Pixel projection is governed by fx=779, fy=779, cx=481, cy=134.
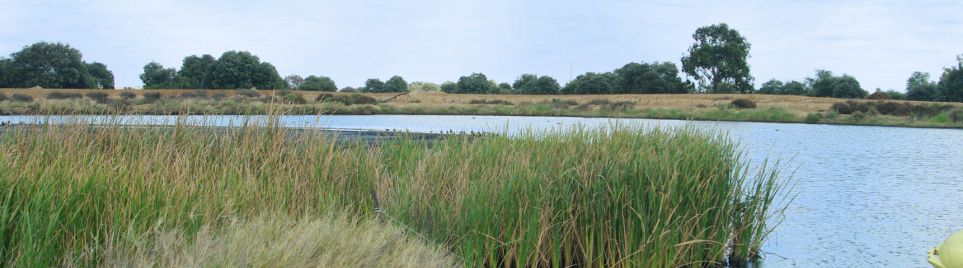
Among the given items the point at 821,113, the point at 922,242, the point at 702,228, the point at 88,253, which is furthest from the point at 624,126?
the point at 821,113

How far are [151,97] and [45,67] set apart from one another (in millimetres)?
21814

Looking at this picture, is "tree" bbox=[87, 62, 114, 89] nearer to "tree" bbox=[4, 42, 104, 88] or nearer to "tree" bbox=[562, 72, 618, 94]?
"tree" bbox=[4, 42, 104, 88]

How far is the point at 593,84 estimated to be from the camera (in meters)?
72.6

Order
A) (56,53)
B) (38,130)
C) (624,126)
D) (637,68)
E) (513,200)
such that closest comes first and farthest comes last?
(513,200), (38,130), (624,126), (56,53), (637,68)

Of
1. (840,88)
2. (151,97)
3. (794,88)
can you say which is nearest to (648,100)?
(840,88)

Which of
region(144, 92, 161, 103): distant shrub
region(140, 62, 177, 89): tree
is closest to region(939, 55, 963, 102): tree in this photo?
region(144, 92, 161, 103): distant shrub

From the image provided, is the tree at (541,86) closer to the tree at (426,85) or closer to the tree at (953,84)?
the tree at (426,85)

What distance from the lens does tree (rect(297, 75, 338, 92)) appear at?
73750 millimetres

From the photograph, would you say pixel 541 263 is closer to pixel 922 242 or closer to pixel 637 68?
pixel 922 242

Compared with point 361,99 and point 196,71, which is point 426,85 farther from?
point 361,99

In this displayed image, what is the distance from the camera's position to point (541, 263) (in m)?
6.62

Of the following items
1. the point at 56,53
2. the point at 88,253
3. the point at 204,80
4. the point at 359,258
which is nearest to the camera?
the point at 359,258

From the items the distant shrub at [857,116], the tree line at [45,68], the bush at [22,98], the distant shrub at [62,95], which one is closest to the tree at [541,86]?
the distant shrub at [857,116]

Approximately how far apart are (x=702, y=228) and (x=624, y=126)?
2245 mm
